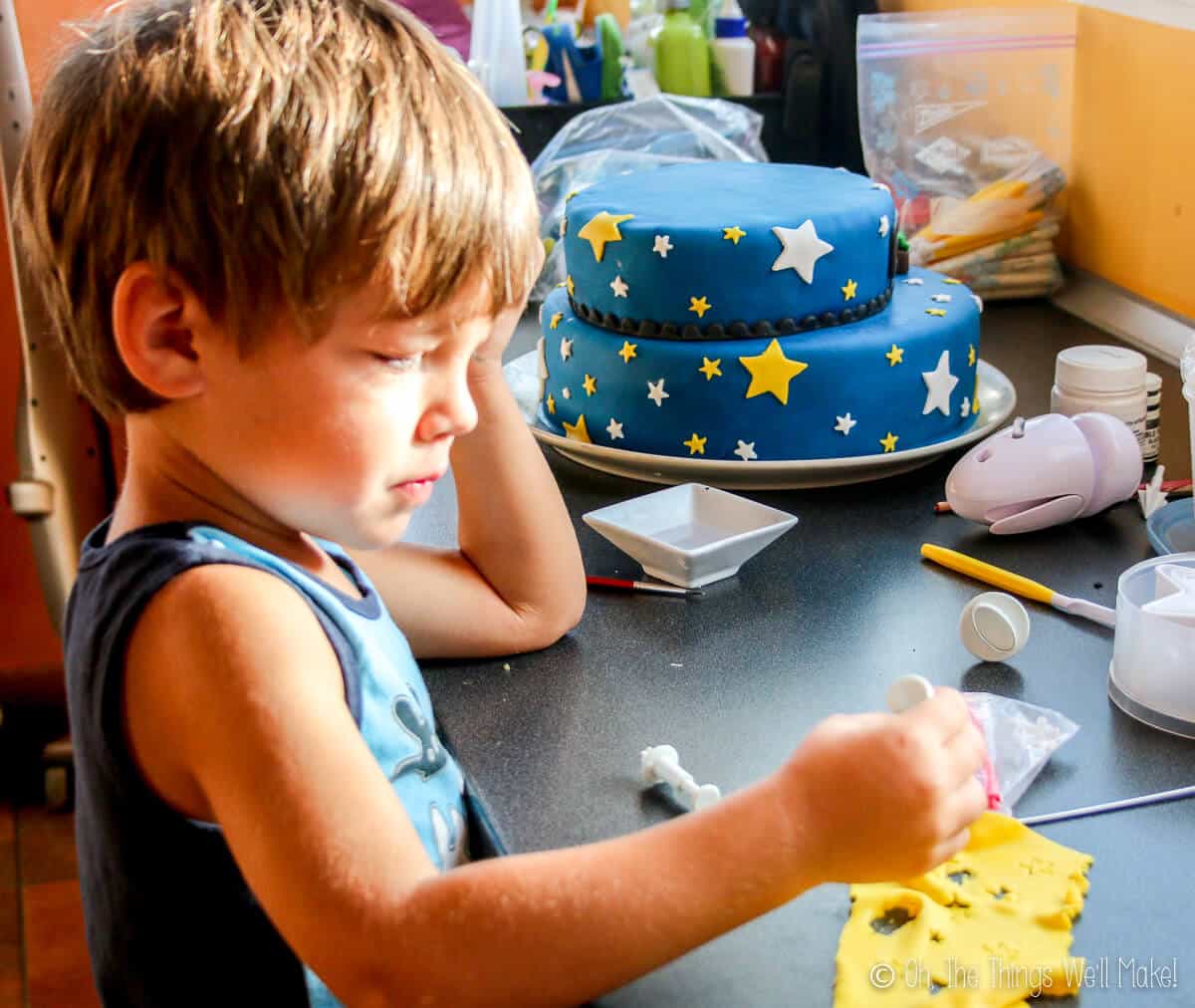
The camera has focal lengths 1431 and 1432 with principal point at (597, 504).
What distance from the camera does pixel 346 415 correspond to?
0.58 metres

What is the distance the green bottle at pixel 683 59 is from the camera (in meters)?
1.89

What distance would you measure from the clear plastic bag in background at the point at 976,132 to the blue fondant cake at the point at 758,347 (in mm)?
408

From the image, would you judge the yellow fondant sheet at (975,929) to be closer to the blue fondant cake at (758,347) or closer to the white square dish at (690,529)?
the white square dish at (690,529)

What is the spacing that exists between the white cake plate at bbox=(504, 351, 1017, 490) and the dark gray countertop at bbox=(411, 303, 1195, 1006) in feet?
0.05

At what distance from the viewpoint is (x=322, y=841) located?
52 centimetres

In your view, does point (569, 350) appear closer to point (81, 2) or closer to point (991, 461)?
point (991, 461)

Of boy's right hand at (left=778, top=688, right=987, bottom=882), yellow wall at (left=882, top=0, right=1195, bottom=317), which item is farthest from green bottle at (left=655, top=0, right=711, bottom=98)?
boy's right hand at (left=778, top=688, right=987, bottom=882)

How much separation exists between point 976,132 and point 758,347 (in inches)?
27.4

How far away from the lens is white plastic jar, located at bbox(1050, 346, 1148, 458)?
1.07m

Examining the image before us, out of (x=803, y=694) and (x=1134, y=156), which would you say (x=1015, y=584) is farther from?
(x=1134, y=156)

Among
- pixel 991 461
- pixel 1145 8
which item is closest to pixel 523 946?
pixel 991 461

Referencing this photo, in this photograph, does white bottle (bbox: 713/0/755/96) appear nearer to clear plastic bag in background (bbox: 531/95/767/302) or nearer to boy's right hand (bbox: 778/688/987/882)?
clear plastic bag in background (bbox: 531/95/767/302)

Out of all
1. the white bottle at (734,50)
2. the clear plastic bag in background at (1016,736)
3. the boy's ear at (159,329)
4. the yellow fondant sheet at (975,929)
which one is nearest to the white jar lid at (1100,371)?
the clear plastic bag in background at (1016,736)

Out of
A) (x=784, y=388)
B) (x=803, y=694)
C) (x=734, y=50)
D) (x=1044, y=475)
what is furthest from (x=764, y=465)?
(x=734, y=50)
